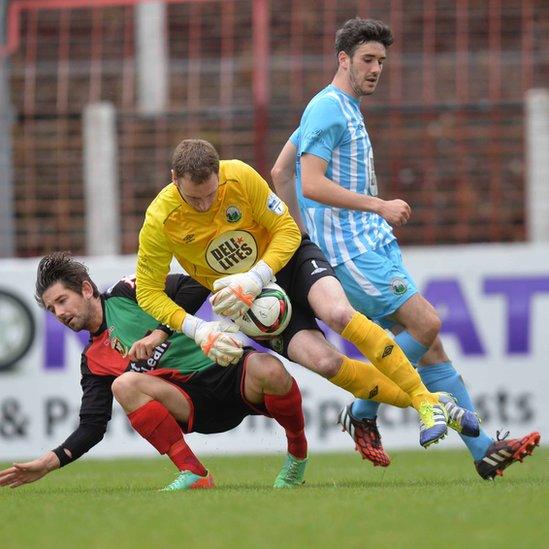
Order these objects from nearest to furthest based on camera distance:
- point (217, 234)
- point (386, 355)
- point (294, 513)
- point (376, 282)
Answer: point (294, 513)
point (386, 355)
point (217, 234)
point (376, 282)

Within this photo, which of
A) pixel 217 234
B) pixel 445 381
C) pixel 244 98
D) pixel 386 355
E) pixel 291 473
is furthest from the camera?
pixel 244 98

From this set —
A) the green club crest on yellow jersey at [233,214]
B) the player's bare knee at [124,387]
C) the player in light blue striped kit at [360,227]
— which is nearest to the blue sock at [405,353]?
the player in light blue striped kit at [360,227]

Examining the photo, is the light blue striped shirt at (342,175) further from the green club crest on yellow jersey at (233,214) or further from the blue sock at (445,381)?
the blue sock at (445,381)

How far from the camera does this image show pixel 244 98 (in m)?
13.0

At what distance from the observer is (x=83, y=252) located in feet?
39.4

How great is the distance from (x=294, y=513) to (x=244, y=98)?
844 centimetres

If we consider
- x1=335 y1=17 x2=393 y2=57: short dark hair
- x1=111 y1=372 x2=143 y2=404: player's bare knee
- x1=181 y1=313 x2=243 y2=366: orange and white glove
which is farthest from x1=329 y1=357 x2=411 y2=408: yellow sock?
x1=335 y1=17 x2=393 y2=57: short dark hair

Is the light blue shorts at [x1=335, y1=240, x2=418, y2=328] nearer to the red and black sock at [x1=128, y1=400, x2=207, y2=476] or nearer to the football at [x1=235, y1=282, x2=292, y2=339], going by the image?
the football at [x1=235, y1=282, x2=292, y2=339]

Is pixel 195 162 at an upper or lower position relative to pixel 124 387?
upper

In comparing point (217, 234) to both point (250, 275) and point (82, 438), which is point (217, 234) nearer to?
point (250, 275)

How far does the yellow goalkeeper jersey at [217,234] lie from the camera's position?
619 cm

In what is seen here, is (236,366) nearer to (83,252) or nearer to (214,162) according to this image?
(214,162)

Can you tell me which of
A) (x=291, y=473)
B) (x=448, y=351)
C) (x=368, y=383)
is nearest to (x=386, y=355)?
(x=368, y=383)

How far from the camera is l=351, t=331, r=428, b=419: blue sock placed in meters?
6.53
